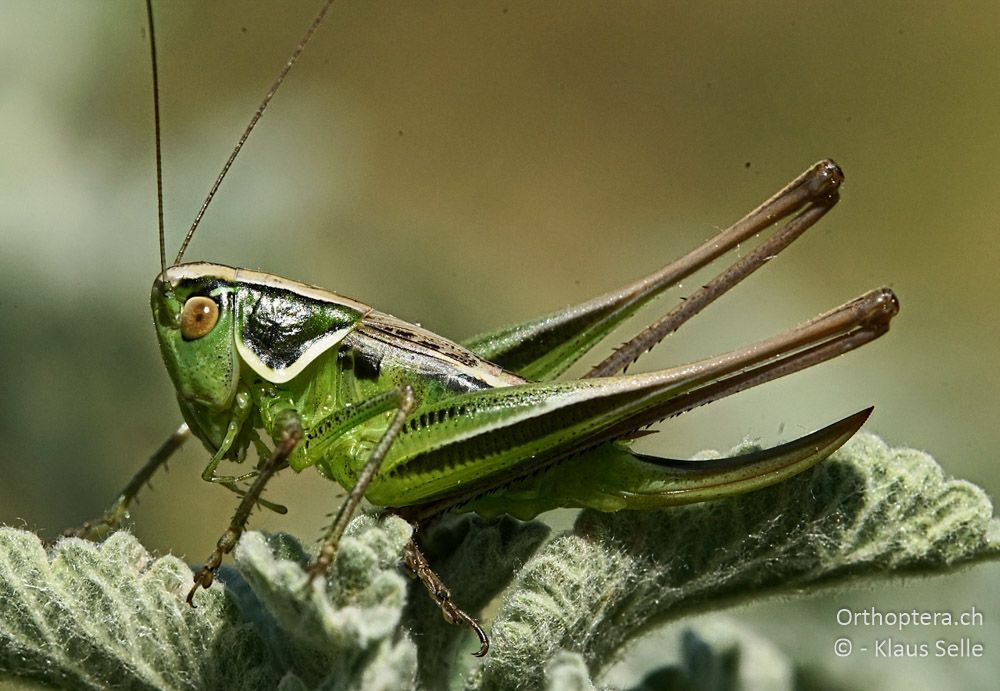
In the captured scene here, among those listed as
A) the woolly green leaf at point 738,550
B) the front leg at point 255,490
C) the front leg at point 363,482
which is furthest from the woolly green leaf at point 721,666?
the front leg at point 255,490

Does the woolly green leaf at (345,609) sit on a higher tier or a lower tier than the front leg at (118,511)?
lower

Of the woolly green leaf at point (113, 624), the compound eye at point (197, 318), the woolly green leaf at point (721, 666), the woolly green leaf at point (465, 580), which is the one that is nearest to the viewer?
the woolly green leaf at point (113, 624)

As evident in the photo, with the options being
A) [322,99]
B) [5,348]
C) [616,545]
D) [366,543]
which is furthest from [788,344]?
[322,99]

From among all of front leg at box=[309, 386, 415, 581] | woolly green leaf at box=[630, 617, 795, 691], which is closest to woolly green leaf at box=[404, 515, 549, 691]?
front leg at box=[309, 386, 415, 581]

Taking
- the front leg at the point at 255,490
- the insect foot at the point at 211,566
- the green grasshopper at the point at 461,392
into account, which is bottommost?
the insect foot at the point at 211,566

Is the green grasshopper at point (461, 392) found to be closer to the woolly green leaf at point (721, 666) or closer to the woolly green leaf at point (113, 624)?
the woolly green leaf at point (113, 624)

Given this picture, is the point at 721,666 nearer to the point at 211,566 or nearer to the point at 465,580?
the point at 465,580

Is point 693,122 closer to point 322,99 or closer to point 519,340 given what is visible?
point 322,99
